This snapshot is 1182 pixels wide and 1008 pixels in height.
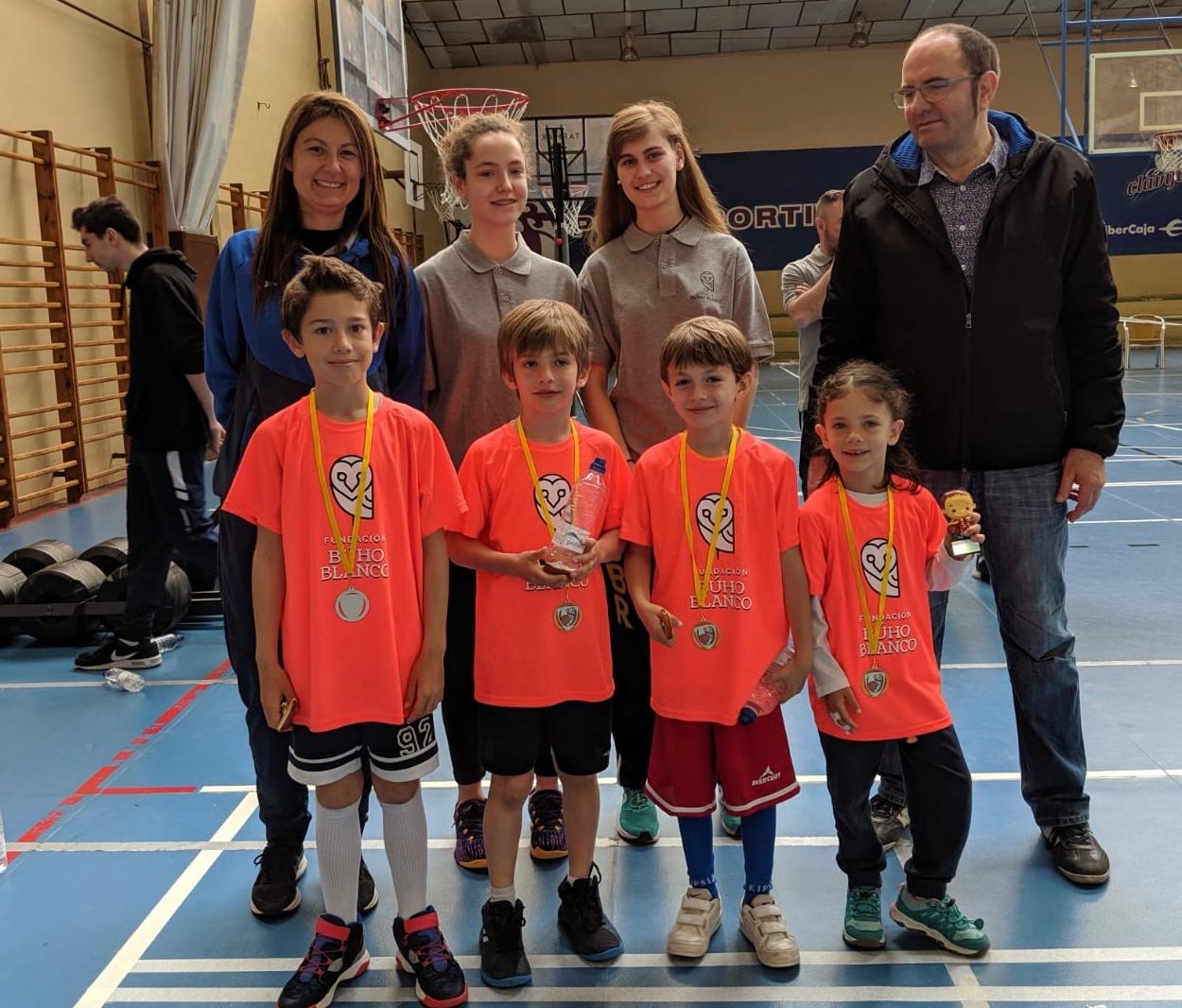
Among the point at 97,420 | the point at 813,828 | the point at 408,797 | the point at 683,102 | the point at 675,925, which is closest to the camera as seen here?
the point at 408,797

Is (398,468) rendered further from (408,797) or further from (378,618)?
(408,797)

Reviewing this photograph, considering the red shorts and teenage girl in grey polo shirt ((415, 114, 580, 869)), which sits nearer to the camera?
the red shorts

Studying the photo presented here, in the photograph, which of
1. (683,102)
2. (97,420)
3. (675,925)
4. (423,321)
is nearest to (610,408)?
(423,321)

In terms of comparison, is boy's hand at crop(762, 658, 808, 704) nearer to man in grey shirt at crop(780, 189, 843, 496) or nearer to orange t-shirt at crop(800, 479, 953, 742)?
orange t-shirt at crop(800, 479, 953, 742)

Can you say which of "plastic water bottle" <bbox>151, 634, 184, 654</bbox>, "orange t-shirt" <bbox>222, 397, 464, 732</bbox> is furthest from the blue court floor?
"orange t-shirt" <bbox>222, 397, 464, 732</bbox>

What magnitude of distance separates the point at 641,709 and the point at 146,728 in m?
2.10

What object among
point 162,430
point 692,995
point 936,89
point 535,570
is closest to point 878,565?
point 535,570

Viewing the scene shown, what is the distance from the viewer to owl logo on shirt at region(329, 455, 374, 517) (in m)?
2.06

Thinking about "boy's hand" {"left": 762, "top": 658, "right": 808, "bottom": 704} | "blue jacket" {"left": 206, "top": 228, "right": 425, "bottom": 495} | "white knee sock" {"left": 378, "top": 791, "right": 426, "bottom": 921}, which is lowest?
"white knee sock" {"left": 378, "top": 791, "right": 426, "bottom": 921}

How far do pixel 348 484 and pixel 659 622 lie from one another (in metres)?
0.70

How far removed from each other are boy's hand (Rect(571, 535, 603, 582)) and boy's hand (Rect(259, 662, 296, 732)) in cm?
62

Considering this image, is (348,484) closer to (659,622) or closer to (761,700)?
(659,622)

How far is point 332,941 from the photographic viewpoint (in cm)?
215

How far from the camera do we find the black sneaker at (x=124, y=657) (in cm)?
436
